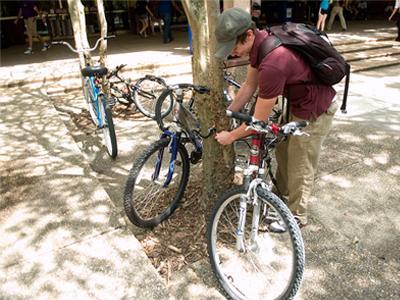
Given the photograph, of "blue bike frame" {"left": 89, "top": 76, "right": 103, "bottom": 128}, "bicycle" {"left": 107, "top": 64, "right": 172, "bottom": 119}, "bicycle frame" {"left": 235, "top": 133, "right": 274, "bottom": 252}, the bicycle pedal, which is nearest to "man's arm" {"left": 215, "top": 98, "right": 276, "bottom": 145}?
"bicycle frame" {"left": 235, "top": 133, "right": 274, "bottom": 252}

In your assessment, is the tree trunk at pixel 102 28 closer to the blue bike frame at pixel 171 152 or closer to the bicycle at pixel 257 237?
the blue bike frame at pixel 171 152

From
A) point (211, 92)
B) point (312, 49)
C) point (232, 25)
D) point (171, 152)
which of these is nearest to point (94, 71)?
point (171, 152)

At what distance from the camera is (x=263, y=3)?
49.9 ft

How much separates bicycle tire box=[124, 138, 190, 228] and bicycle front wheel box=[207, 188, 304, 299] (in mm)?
572

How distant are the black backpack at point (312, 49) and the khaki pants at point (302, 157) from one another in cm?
34

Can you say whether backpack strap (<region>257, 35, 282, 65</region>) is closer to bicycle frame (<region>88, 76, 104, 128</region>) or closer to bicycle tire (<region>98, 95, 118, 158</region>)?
bicycle tire (<region>98, 95, 118, 158</region>)

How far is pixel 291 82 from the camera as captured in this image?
93.8 inches

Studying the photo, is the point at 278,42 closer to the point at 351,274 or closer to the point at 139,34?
the point at 351,274

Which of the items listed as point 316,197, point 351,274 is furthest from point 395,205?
point 351,274

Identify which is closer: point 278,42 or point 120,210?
point 278,42

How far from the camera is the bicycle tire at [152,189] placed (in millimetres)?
2963

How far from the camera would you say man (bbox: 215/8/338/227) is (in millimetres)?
2201

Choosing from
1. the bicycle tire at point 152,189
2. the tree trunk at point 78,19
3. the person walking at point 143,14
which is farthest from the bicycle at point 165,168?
the person walking at point 143,14

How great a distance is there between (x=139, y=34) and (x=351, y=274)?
12719 millimetres
